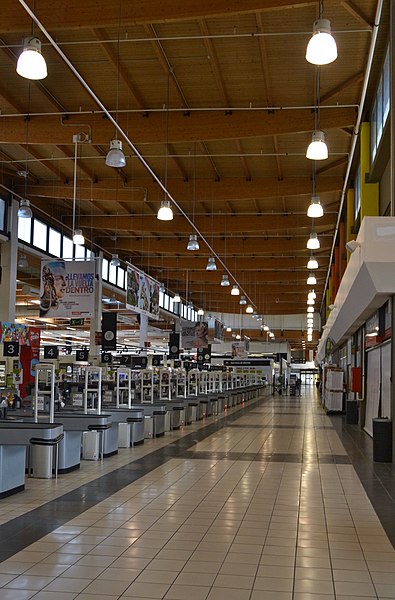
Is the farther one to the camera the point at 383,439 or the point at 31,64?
the point at 383,439

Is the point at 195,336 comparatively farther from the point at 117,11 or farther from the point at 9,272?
the point at 117,11

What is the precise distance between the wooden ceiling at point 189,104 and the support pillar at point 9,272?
4.26ft

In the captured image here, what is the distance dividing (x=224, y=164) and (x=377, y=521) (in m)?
11.9

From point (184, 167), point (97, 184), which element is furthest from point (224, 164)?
point (97, 184)

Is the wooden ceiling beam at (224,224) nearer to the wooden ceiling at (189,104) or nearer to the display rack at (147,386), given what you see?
the wooden ceiling at (189,104)

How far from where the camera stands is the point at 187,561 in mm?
5238

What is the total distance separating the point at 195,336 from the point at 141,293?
37.7 ft

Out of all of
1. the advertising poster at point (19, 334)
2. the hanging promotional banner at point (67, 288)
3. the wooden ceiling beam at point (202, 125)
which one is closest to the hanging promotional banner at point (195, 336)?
the advertising poster at point (19, 334)

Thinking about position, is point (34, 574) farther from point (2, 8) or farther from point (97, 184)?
point (97, 184)

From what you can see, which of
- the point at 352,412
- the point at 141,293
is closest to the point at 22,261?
the point at 141,293

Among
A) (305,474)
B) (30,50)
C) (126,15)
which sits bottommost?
(305,474)

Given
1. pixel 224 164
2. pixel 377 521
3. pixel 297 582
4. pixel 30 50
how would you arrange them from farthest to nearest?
pixel 224 164
pixel 377 521
pixel 30 50
pixel 297 582

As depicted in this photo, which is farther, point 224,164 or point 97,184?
point 97,184

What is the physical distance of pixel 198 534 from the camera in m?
6.13
